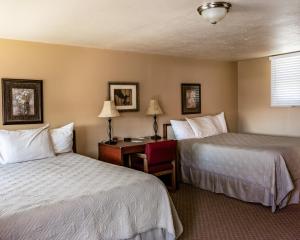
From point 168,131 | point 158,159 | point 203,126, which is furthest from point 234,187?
point 168,131

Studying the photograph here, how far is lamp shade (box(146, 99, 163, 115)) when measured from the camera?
4.48 m

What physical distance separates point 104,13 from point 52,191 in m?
1.58

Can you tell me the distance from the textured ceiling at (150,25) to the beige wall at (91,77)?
0.61ft

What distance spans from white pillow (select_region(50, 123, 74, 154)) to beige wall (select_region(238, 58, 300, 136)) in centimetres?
368

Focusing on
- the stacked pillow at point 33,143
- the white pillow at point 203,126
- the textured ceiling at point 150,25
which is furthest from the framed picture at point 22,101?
the white pillow at point 203,126

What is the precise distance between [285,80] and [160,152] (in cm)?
290

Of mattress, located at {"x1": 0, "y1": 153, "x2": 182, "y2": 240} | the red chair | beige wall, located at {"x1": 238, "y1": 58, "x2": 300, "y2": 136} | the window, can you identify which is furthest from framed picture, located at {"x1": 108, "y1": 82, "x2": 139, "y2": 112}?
the window

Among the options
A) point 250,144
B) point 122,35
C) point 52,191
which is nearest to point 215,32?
point 122,35

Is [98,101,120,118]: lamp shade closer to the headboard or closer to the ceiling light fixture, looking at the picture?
the headboard

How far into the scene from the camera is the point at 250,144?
160 inches

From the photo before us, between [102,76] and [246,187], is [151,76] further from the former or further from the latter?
[246,187]

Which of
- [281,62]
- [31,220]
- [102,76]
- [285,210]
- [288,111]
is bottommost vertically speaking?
[285,210]

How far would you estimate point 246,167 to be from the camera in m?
3.63

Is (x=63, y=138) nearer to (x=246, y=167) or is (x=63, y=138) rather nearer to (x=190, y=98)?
(x=246, y=167)
